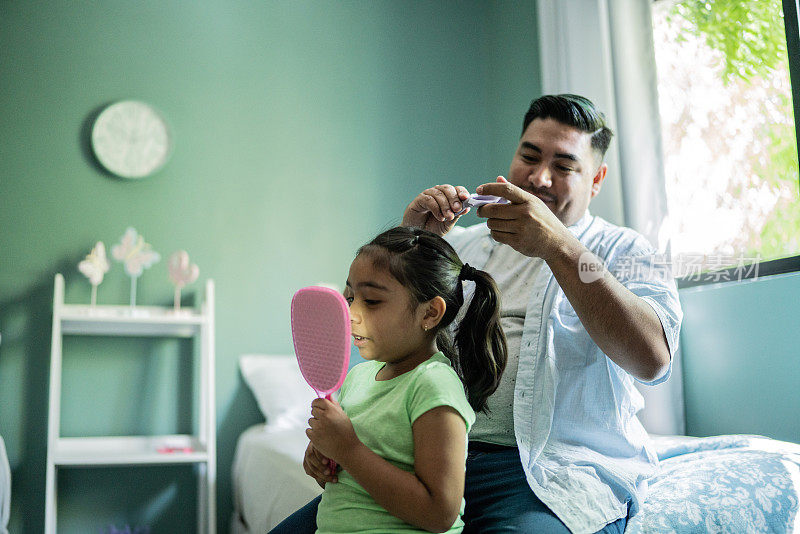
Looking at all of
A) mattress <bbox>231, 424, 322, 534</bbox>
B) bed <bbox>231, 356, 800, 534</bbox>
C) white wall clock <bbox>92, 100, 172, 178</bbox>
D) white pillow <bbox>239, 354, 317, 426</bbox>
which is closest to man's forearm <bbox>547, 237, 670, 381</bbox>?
bed <bbox>231, 356, 800, 534</bbox>

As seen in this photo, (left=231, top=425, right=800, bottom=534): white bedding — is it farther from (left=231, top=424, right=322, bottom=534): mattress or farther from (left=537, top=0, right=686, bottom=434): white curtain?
(left=537, top=0, right=686, bottom=434): white curtain

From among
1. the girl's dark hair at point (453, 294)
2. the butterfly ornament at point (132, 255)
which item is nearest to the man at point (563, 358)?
the girl's dark hair at point (453, 294)

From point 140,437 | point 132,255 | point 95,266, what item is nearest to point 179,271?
point 132,255

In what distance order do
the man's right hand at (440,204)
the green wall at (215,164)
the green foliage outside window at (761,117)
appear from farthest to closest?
the green wall at (215,164), the green foliage outside window at (761,117), the man's right hand at (440,204)

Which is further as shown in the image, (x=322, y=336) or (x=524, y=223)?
(x=524, y=223)

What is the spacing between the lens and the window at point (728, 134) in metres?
1.91

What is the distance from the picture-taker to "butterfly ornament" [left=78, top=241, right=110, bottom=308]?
2.53 metres

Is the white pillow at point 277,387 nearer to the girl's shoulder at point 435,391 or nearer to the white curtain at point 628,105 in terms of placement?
the white curtain at point 628,105

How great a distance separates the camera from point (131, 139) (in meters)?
2.75

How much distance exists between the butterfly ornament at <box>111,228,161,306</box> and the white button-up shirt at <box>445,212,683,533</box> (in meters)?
1.79

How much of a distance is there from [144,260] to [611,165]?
1.76 m

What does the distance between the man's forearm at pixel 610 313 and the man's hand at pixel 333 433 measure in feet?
1.44

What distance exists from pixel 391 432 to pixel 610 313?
16.1 inches

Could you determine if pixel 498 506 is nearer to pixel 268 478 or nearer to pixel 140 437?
pixel 268 478
